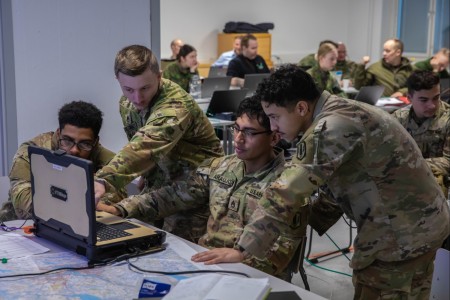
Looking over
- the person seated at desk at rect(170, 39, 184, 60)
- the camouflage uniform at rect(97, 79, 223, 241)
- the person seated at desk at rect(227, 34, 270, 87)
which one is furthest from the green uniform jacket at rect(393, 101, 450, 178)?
the person seated at desk at rect(170, 39, 184, 60)

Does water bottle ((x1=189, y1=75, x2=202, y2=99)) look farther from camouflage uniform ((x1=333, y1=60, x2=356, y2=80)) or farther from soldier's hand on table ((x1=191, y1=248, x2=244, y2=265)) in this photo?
soldier's hand on table ((x1=191, y1=248, x2=244, y2=265))

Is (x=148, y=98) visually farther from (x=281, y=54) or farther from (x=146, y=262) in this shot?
(x=281, y=54)

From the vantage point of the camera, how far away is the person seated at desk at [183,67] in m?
7.41

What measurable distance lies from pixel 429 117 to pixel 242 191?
80.3 inches

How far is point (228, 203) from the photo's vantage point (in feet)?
8.32

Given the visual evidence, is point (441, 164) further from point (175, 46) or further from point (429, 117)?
point (175, 46)

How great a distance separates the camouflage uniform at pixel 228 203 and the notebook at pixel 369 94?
163 inches

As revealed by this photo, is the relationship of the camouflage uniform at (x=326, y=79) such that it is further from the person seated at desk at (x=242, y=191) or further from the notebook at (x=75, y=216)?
the notebook at (x=75, y=216)

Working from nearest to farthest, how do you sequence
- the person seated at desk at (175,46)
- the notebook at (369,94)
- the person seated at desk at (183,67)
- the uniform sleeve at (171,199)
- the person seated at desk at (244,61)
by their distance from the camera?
1. the uniform sleeve at (171,199)
2. the notebook at (369,94)
3. the person seated at desk at (183,67)
4. the person seated at desk at (244,61)
5. the person seated at desk at (175,46)

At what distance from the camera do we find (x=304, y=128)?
6.68 feet

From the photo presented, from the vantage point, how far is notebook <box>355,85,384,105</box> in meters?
6.58

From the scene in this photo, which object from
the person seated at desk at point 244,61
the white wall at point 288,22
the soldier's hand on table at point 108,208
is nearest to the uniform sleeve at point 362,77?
the person seated at desk at point 244,61

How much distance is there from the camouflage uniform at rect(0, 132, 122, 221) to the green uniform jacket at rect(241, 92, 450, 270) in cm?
105

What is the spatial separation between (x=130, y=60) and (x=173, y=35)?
7837 millimetres
